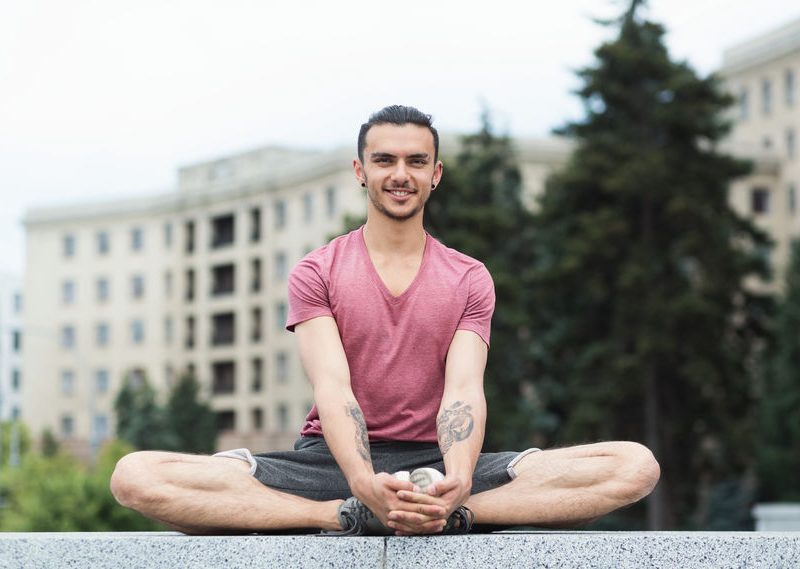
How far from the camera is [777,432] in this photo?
3747 centimetres

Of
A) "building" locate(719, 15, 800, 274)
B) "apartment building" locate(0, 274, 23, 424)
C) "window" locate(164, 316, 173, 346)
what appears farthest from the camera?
"apartment building" locate(0, 274, 23, 424)

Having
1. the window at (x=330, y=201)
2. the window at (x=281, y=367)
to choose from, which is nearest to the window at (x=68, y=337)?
the window at (x=281, y=367)

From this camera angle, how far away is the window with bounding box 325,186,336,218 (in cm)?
6094

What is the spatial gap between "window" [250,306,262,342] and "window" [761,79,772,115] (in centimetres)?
2801

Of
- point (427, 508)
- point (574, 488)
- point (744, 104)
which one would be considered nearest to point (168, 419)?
point (744, 104)

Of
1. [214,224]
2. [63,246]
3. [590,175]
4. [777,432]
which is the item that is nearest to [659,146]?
[590,175]

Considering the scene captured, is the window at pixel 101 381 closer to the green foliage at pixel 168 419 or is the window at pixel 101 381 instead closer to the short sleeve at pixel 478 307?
the green foliage at pixel 168 419

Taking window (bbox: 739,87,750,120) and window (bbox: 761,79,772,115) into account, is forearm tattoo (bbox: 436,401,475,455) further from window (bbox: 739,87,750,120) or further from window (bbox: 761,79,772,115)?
window (bbox: 739,87,750,120)

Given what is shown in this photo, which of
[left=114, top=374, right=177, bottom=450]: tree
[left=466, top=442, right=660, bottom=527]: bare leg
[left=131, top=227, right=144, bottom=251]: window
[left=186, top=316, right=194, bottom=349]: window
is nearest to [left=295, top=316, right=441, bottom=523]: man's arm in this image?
[left=466, top=442, right=660, bottom=527]: bare leg

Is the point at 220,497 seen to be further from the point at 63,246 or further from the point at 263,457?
the point at 63,246

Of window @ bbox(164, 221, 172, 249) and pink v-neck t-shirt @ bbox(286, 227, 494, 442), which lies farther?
window @ bbox(164, 221, 172, 249)

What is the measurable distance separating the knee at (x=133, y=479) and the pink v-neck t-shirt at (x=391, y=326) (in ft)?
2.73

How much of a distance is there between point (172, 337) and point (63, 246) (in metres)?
9.15

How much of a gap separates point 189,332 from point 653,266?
135ft
